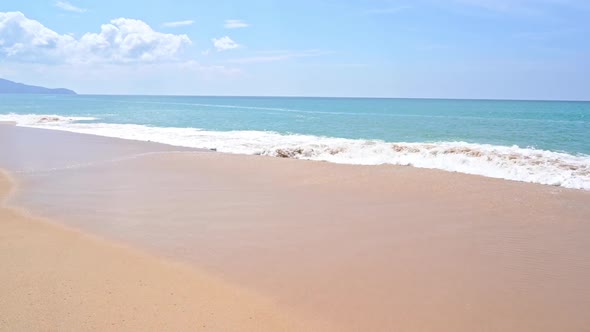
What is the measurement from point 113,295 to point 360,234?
3796 mm

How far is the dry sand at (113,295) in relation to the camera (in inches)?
163

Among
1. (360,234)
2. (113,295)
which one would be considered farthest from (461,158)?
(113,295)

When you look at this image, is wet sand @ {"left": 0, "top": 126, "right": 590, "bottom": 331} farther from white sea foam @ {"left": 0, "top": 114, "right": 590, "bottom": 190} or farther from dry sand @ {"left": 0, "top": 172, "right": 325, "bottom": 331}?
white sea foam @ {"left": 0, "top": 114, "right": 590, "bottom": 190}

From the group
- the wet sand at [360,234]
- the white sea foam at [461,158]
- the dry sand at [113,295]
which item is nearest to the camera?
the dry sand at [113,295]

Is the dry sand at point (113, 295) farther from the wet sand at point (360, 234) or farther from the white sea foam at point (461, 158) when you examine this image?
the white sea foam at point (461, 158)

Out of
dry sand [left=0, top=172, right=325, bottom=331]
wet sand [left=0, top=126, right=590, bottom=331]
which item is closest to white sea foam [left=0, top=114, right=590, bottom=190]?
wet sand [left=0, top=126, right=590, bottom=331]

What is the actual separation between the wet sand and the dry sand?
0.32m

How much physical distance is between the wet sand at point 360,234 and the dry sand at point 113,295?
1.04ft

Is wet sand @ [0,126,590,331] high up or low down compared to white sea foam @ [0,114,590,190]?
down

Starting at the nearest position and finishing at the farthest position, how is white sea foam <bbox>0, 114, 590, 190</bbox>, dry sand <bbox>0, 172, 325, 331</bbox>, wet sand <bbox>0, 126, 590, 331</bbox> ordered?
dry sand <bbox>0, 172, 325, 331</bbox>
wet sand <bbox>0, 126, 590, 331</bbox>
white sea foam <bbox>0, 114, 590, 190</bbox>

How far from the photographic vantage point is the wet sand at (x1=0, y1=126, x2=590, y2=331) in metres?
4.59

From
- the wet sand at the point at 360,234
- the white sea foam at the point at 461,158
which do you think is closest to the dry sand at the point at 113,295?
the wet sand at the point at 360,234

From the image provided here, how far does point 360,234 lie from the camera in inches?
275

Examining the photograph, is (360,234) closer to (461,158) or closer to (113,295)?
(113,295)
